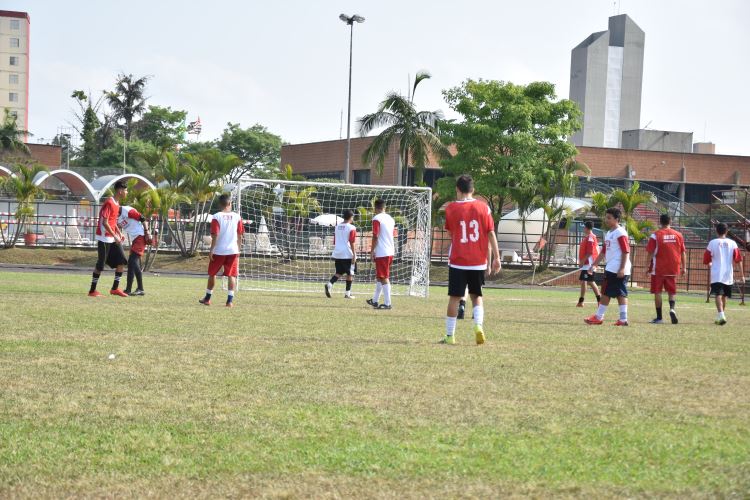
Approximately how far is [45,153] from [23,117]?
4213 cm

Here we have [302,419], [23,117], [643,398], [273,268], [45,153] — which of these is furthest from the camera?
[23,117]

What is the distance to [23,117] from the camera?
115m

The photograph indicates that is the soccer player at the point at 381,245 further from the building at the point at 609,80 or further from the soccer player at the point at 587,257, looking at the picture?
the building at the point at 609,80

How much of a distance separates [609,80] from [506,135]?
164 feet

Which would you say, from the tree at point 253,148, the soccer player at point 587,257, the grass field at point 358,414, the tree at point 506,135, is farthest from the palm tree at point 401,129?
the tree at point 253,148

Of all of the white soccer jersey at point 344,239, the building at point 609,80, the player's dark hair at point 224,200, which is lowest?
the white soccer jersey at point 344,239

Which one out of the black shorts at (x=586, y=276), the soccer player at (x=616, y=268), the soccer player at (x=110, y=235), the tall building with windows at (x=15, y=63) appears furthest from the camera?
Answer: the tall building with windows at (x=15, y=63)

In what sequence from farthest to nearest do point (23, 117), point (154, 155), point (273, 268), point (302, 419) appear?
point (23, 117), point (154, 155), point (273, 268), point (302, 419)

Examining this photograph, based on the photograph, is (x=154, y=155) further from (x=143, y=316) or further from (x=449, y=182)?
(x=143, y=316)

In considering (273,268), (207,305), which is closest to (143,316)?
(207,305)

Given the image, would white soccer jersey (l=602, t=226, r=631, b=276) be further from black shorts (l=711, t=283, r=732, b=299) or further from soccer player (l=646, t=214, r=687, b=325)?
black shorts (l=711, t=283, r=732, b=299)

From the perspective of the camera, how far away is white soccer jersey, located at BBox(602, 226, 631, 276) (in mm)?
14062

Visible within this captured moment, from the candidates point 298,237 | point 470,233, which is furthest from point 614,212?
point 298,237

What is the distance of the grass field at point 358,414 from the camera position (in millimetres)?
4363
